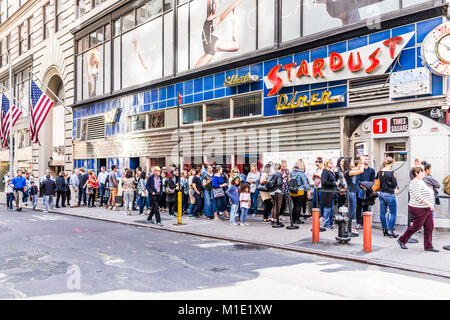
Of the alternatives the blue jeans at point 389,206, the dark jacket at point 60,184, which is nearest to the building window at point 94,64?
the dark jacket at point 60,184

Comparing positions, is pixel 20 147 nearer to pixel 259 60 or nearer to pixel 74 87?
pixel 74 87

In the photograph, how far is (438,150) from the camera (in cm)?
1078

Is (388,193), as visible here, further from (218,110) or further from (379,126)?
(218,110)

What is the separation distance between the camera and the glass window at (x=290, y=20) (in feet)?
46.4

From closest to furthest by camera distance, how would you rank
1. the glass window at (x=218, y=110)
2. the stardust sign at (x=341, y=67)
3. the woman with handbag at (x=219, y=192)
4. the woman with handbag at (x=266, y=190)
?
the stardust sign at (x=341, y=67) < the woman with handbag at (x=266, y=190) < the woman with handbag at (x=219, y=192) < the glass window at (x=218, y=110)

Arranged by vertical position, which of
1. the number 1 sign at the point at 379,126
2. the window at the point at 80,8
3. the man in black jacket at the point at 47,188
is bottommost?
the man in black jacket at the point at 47,188

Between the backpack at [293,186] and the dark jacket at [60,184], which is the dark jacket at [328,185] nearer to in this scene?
the backpack at [293,186]

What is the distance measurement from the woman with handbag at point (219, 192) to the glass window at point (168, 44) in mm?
7763

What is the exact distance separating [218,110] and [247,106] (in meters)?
1.69

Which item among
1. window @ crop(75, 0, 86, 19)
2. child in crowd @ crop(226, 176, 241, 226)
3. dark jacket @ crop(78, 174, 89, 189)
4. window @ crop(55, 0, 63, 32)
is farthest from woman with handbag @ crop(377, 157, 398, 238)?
window @ crop(55, 0, 63, 32)

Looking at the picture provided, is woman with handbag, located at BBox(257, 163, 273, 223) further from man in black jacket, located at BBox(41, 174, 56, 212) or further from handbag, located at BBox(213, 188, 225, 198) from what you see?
man in black jacket, located at BBox(41, 174, 56, 212)

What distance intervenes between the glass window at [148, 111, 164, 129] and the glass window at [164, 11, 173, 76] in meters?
1.97

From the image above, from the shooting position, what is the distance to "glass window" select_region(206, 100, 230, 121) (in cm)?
1694

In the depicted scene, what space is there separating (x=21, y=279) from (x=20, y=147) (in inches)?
1249
